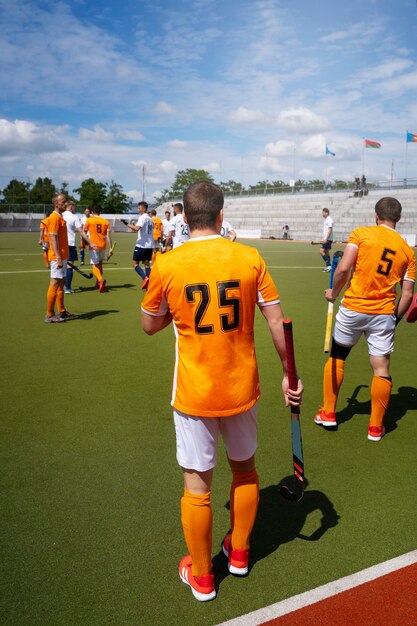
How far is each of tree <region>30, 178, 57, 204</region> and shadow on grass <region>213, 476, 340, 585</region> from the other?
85913 mm

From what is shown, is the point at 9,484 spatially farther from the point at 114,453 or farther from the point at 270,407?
the point at 270,407

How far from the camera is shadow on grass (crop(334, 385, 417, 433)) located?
510 cm

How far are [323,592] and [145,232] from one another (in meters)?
11.9

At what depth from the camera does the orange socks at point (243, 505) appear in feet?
9.03

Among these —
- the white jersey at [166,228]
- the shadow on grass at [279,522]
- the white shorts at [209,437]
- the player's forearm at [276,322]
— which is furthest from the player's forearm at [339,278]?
the white jersey at [166,228]

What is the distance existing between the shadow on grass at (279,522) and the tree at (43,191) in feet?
282

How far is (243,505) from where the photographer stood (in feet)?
9.04

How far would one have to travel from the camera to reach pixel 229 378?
253 centimetres

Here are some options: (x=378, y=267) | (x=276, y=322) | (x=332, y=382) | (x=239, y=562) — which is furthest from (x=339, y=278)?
(x=239, y=562)

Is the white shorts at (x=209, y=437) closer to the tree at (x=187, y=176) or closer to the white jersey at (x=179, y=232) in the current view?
the white jersey at (x=179, y=232)

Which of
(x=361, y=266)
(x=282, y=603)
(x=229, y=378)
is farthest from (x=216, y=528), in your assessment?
(x=361, y=266)

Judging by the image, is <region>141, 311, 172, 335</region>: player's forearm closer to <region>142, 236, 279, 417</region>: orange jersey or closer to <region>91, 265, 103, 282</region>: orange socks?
<region>142, 236, 279, 417</region>: orange jersey

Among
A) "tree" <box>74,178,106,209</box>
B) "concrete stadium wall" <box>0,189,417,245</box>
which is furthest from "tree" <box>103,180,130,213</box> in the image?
"concrete stadium wall" <box>0,189,417,245</box>

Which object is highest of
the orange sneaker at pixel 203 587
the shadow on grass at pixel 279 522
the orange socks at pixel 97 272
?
the orange socks at pixel 97 272
